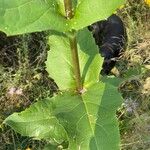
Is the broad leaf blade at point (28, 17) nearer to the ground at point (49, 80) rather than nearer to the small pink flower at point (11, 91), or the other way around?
the ground at point (49, 80)

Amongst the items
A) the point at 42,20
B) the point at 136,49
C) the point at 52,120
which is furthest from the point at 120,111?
the point at 42,20

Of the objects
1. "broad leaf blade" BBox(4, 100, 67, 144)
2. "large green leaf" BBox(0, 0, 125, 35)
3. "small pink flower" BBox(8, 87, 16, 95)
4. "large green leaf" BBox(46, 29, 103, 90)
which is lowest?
"small pink flower" BBox(8, 87, 16, 95)

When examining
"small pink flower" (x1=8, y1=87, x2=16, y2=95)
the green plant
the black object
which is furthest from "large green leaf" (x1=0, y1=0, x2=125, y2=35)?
the black object

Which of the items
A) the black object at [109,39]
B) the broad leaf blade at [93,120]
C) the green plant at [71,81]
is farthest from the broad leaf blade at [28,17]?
the black object at [109,39]

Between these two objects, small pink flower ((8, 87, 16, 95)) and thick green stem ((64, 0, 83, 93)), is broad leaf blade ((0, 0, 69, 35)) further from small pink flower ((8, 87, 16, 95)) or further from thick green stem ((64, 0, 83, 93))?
small pink flower ((8, 87, 16, 95))

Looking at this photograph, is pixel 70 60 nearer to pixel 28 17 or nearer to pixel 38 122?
pixel 38 122

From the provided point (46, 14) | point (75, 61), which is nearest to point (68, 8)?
point (46, 14)

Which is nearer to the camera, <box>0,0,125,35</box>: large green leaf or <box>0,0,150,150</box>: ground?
<box>0,0,125,35</box>: large green leaf
